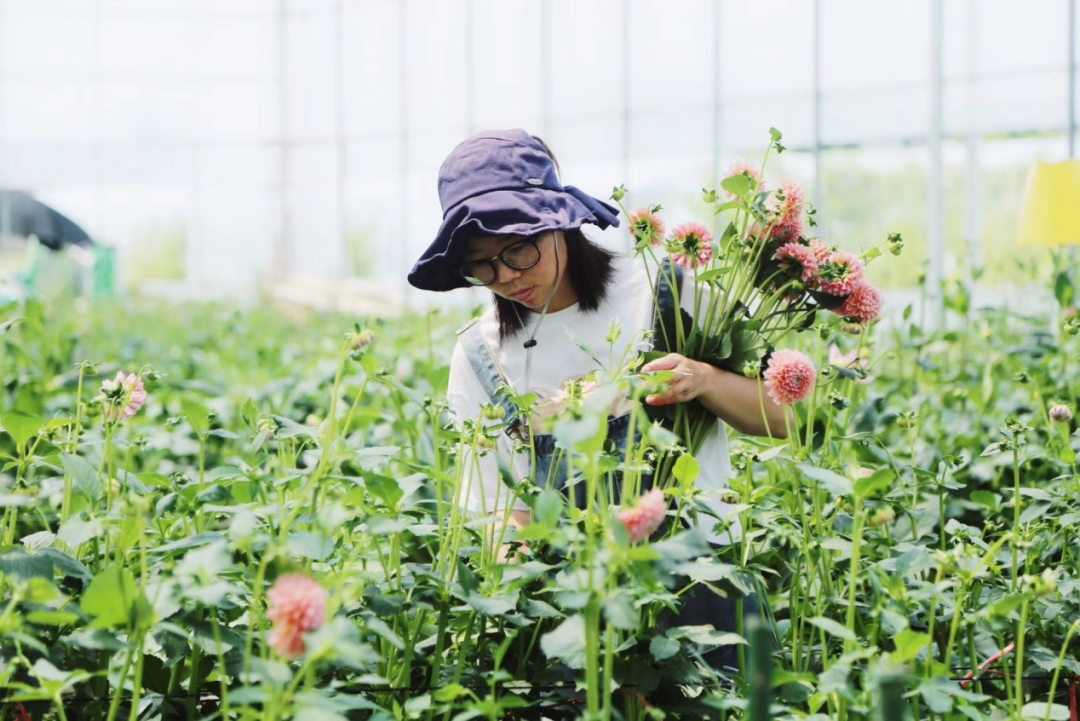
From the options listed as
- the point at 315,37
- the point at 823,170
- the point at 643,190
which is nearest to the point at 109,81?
the point at 315,37

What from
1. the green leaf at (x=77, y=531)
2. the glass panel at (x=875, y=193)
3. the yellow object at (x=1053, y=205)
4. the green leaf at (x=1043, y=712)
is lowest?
the green leaf at (x=1043, y=712)

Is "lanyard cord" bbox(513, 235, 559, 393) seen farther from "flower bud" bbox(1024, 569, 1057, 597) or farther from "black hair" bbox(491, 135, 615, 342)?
"flower bud" bbox(1024, 569, 1057, 597)

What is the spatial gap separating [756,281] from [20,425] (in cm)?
64

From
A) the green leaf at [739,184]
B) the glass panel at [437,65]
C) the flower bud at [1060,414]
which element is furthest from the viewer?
the glass panel at [437,65]

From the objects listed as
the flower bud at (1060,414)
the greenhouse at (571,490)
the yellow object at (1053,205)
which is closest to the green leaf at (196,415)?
the greenhouse at (571,490)

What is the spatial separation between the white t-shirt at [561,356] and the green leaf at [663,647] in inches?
15.2

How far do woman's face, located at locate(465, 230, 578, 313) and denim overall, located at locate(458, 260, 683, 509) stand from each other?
75 millimetres

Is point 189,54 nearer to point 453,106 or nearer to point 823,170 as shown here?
point 453,106

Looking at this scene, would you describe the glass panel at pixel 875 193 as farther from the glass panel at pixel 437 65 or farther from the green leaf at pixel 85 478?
the green leaf at pixel 85 478

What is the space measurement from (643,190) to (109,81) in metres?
5.80

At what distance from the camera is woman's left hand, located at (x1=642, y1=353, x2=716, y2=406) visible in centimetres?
89

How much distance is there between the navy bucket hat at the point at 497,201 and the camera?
103 cm

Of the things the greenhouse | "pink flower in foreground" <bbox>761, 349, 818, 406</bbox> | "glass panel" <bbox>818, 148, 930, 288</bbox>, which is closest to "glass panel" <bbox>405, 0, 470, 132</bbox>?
"glass panel" <bbox>818, 148, 930, 288</bbox>

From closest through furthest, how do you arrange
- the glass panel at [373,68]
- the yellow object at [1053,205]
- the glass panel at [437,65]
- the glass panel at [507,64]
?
the yellow object at [1053,205]
the glass panel at [507,64]
the glass panel at [437,65]
the glass panel at [373,68]
